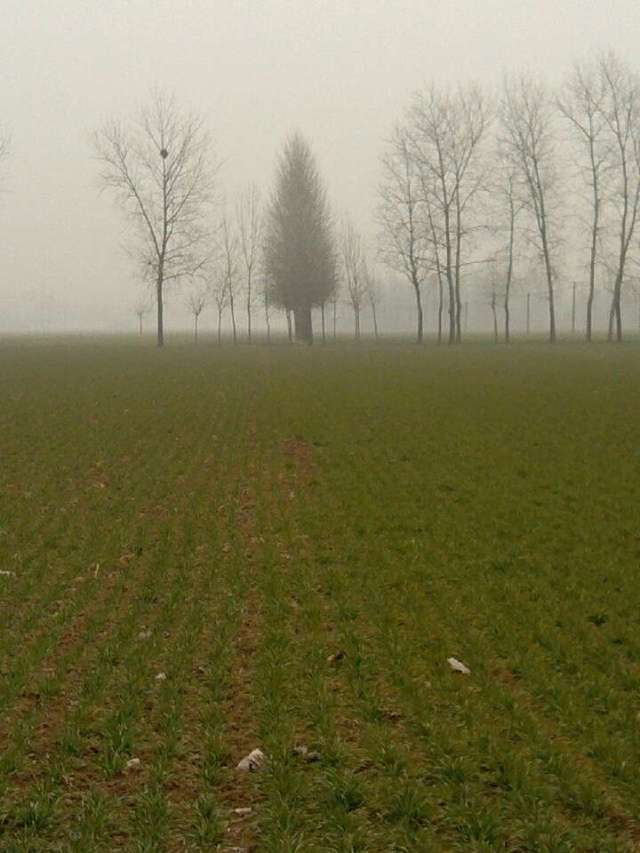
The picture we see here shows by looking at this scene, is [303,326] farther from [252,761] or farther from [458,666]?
[252,761]

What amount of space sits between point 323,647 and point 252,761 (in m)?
1.63

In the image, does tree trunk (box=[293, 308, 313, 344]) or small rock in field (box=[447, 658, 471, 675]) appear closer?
small rock in field (box=[447, 658, 471, 675])

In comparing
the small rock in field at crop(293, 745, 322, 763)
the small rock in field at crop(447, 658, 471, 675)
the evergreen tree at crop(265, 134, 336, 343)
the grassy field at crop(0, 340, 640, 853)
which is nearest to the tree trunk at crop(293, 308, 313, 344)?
the evergreen tree at crop(265, 134, 336, 343)

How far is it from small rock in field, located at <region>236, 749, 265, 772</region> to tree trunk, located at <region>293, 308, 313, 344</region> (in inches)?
2406

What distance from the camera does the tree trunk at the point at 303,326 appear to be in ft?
210

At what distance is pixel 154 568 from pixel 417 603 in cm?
311

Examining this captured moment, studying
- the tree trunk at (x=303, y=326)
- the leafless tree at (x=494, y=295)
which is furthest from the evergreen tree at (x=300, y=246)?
the leafless tree at (x=494, y=295)

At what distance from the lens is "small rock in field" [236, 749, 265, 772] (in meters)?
3.95

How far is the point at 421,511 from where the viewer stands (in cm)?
939

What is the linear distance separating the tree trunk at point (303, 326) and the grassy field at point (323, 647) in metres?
51.8

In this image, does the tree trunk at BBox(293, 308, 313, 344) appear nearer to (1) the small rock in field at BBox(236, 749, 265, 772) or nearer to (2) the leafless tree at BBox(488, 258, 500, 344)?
(2) the leafless tree at BBox(488, 258, 500, 344)

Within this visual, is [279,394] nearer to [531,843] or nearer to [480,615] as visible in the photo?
[480,615]

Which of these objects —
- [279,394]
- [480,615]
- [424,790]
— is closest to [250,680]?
[424,790]

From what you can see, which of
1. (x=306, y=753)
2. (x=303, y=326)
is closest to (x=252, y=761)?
(x=306, y=753)
